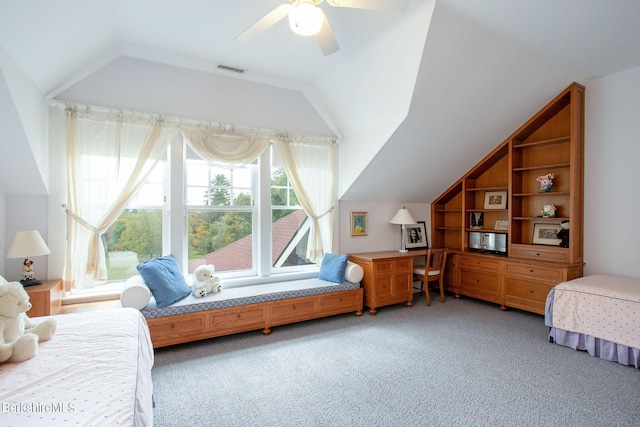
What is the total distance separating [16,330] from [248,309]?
189cm

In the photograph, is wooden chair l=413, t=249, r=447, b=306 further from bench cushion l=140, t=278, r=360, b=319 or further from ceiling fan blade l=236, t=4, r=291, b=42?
ceiling fan blade l=236, t=4, r=291, b=42

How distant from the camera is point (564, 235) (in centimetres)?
373

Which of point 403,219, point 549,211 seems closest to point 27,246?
point 403,219

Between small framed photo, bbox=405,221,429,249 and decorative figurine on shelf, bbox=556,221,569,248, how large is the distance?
1.82 meters

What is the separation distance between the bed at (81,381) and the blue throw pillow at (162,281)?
37.5 inches

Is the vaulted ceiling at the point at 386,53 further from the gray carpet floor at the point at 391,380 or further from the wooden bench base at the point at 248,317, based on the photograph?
the gray carpet floor at the point at 391,380

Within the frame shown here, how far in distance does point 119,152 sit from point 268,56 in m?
1.75

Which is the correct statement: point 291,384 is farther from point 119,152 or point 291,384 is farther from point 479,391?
point 119,152

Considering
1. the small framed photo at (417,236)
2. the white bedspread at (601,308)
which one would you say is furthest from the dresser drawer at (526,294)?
the small framed photo at (417,236)

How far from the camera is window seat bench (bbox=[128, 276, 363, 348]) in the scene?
2.86 m

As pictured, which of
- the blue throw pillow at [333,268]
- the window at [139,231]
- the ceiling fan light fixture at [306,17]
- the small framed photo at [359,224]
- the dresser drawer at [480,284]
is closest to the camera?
the ceiling fan light fixture at [306,17]

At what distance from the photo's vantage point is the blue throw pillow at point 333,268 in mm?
3857

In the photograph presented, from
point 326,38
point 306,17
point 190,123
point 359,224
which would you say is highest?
point 326,38

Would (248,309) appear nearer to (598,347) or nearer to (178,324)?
(178,324)
